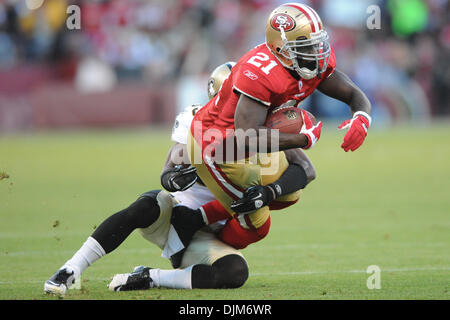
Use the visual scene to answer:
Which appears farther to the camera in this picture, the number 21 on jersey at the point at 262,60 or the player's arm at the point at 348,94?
the player's arm at the point at 348,94

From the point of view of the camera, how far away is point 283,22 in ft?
19.2

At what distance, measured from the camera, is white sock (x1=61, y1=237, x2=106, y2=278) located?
5.51 metres

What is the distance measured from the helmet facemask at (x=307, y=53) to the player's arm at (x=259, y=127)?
1.40 ft

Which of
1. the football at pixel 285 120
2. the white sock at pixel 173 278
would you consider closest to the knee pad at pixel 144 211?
the white sock at pixel 173 278

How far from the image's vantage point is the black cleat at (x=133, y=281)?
575 cm

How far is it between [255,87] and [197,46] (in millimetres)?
16651

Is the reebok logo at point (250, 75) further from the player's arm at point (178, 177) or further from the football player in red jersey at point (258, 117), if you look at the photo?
the player's arm at point (178, 177)

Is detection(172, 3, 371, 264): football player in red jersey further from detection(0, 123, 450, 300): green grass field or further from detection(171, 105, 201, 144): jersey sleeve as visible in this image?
detection(0, 123, 450, 300): green grass field

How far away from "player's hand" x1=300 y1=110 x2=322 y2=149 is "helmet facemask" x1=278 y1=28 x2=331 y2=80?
30 centimetres

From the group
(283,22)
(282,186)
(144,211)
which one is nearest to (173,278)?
(144,211)

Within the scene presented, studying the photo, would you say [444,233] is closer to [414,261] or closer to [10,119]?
[414,261]
